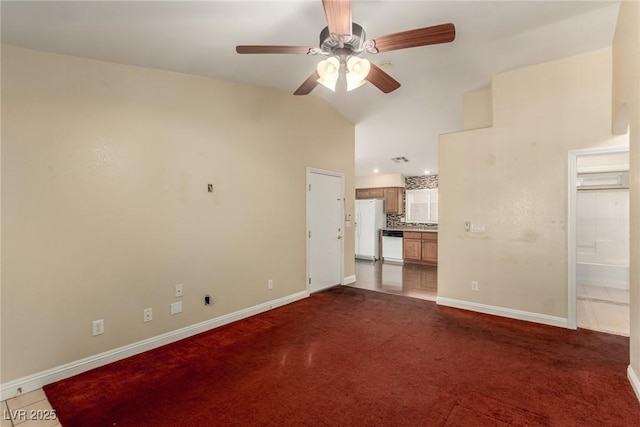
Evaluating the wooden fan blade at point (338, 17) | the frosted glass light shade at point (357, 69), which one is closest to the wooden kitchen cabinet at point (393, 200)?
the frosted glass light shade at point (357, 69)

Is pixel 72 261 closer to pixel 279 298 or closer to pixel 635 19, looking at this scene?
pixel 279 298

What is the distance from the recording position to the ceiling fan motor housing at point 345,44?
6.80ft

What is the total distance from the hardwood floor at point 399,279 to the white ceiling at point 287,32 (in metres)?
3.12

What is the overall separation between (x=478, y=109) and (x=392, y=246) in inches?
175

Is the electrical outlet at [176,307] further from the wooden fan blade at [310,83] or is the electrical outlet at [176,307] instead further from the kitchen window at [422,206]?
the kitchen window at [422,206]

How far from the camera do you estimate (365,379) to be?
2.40 metres

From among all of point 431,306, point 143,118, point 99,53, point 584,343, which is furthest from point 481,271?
point 99,53

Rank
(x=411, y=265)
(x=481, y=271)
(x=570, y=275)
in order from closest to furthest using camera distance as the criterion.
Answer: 1. (x=570, y=275)
2. (x=481, y=271)
3. (x=411, y=265)

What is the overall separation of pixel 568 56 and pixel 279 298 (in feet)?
14.7

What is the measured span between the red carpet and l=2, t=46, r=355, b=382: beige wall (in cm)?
42

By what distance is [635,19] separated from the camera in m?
2.13

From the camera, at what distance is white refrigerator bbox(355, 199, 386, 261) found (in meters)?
8.10

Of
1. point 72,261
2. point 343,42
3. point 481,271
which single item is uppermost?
point 343,42

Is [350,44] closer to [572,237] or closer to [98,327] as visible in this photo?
[98,327]
